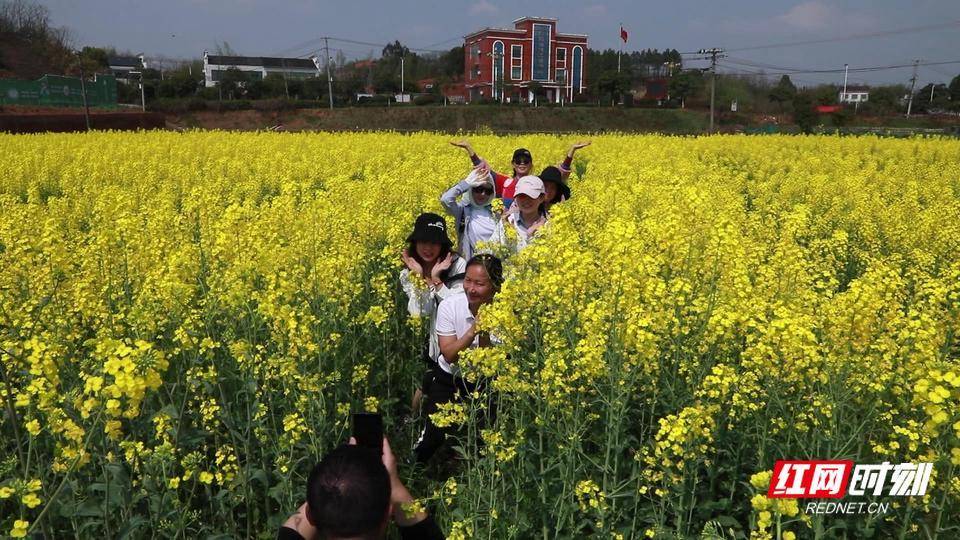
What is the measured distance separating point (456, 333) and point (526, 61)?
3680 inches

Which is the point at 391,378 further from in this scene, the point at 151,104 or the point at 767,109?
the point at 767,109

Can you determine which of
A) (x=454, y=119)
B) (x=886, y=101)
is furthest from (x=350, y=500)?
(x=886, y=101)

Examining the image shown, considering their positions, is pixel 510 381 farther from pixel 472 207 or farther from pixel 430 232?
pixel 472 207

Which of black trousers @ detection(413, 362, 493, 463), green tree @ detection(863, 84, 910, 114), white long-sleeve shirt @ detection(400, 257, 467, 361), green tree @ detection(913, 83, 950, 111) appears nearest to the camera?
black trousers @ detection(413, 362, 493, 463)

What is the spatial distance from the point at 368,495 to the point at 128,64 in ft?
597

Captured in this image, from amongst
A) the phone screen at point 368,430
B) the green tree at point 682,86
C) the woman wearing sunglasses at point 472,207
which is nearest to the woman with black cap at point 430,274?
the woman wearing sunglasses at point 472,207

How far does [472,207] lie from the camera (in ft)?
20.4

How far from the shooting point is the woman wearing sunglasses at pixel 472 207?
594 centimetres

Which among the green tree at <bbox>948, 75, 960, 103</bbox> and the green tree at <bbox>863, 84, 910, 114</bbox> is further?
the green tree at <bbox>948, 75, 960, 103</bbox>

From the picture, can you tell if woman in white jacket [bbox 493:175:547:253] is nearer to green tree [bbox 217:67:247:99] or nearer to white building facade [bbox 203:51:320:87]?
green tree [bbox 217:67:247:99]

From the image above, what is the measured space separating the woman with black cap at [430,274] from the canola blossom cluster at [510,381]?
13.8 inches

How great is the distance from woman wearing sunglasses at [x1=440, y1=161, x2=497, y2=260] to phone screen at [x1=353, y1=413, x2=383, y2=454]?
348cm

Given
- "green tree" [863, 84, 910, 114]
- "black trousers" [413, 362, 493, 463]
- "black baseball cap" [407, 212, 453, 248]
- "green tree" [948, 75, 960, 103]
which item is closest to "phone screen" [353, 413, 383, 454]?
"black trousers" [413, 362, 493, 463]

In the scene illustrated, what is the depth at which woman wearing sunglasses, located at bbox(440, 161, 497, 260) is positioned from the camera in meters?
5.94
